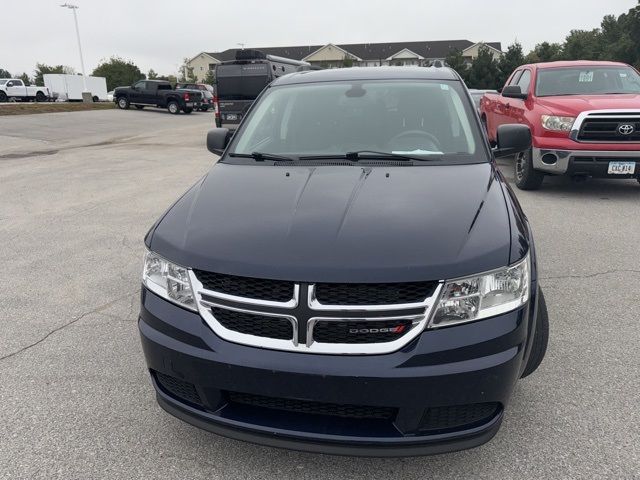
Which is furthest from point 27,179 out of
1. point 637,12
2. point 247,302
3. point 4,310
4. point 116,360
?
point 637,12

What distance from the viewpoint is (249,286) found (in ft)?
6.79

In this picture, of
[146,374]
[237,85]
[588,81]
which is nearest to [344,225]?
[146,374]

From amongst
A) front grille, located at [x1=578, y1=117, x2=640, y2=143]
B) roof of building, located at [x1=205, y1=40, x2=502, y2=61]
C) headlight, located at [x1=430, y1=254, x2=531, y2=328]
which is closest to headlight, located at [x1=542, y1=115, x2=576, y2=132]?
front grille, located at [x1=578, y1=117, x2=640, y2=143]

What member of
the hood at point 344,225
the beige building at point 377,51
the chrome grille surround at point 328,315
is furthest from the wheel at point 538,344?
the beige building at point 377,51

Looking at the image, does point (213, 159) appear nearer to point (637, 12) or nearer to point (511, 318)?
point (511, 318)

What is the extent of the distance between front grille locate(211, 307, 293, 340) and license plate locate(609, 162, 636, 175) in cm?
652

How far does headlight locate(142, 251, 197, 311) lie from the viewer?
2215 millimetres

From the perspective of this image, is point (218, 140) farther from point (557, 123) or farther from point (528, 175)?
point (528, 175)

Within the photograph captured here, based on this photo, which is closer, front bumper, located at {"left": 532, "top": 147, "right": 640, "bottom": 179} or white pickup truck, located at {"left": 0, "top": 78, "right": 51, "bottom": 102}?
front bumper, located at {"left": 532, "top": 147, "right": 640, "bottom": 179}

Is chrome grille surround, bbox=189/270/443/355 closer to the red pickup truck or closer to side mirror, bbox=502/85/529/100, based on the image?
the red pickup truck

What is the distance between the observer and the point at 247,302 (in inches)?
80.6

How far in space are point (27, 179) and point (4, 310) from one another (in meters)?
6.78

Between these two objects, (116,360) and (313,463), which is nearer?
(313,463)

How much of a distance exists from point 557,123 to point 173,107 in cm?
2926
